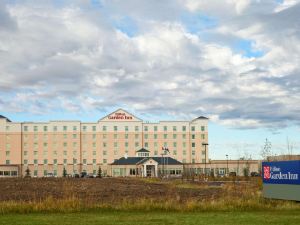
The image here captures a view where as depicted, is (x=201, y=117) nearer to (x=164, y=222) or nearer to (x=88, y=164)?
(x=88, y=164)

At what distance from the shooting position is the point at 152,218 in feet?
62.6

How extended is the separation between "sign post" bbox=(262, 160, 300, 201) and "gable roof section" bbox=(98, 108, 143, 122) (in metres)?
116

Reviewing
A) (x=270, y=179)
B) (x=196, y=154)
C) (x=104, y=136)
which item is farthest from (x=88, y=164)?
(x=270, y=179)

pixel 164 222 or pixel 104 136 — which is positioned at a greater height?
pixel 104 136

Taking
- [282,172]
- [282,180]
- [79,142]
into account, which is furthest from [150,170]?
[282,180]

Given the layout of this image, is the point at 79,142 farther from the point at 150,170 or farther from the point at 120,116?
the point at 150,170

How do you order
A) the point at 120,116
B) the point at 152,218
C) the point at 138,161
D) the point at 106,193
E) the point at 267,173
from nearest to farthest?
the point at 152,218, the point at 267,173, the point at 106,193, the point at 138,161, the point at 120,116

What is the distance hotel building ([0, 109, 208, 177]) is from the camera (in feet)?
463

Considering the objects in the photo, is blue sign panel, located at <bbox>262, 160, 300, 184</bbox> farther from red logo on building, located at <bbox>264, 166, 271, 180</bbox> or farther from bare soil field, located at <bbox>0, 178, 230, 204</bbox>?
bare soil field, located at <bbox>0, 178, 230, 204</bbox>

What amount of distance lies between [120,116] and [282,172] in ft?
390

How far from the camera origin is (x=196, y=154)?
14612cm

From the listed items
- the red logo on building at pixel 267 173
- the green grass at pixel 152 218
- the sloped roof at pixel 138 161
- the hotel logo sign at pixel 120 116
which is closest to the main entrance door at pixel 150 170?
the sloped roof at pixel 138 161

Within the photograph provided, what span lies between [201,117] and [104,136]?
27064 mm

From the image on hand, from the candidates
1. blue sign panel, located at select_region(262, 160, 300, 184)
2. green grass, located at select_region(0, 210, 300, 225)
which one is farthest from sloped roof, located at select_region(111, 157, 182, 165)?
green grass, located at select_region(0, 210, 300, 225)
